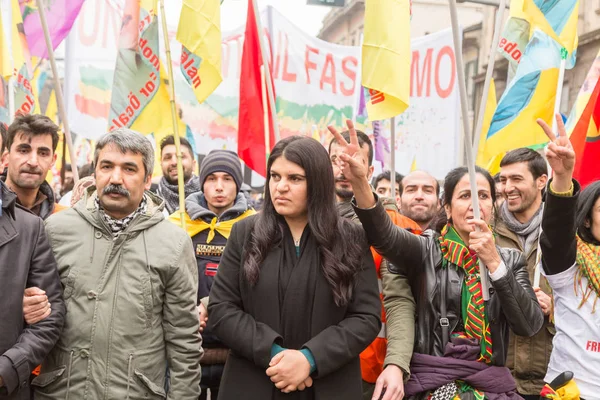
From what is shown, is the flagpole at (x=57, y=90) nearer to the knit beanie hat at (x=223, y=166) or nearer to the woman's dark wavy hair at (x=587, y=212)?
the knit beanie hat at (x=223, y=166)

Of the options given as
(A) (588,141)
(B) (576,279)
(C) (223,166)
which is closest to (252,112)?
(C) (223,166)

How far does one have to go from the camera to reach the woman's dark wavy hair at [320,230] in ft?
9.49

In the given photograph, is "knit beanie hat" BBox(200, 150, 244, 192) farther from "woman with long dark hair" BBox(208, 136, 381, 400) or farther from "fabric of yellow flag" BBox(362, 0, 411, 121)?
"woman with long dark hair" BBox(208, 136, 381, 400)

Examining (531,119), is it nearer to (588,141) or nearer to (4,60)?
(588,141)

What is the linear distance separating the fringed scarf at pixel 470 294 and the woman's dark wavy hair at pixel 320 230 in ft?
1.46

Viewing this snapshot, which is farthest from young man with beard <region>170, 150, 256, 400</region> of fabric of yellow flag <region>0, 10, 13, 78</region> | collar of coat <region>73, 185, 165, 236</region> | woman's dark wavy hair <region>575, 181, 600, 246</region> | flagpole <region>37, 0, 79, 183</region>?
fabric of yellow flag <region>0, 10, 13, 78</region>

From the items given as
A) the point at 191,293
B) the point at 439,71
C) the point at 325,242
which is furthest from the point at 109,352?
the point at 439,71

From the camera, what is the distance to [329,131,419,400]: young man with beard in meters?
2.99

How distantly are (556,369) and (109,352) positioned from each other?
2.09m

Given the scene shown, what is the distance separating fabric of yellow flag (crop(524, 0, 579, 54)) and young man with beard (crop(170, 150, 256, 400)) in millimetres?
2287

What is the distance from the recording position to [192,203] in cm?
445

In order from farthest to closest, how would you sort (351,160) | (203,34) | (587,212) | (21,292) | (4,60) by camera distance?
(4,60) < (203,34) < (587,212) < (351,160) < (21,292)

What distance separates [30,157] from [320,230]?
5.99 feet

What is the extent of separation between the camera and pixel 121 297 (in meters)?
2.97
